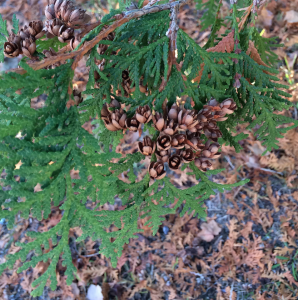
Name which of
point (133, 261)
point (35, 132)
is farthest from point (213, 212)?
point (35, 132)

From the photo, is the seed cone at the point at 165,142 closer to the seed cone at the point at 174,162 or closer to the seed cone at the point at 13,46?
the seed cone at the point at 174,162

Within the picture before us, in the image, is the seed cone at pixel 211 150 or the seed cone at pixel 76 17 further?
the seed cone at pixel 211 150

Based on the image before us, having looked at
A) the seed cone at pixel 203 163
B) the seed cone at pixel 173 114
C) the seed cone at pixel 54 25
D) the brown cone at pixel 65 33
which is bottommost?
the seed cone at pixel 203 163

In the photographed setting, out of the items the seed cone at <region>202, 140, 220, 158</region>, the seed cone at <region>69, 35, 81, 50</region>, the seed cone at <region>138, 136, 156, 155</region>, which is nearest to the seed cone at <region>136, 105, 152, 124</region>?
the seed cone at <region>138, 136, 156, 155</region>

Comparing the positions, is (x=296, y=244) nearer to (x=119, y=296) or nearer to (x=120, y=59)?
(x=119, y=296)

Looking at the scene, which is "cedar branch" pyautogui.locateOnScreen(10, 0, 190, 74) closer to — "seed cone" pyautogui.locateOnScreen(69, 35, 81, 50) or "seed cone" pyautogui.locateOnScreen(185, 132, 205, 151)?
"seed cone" pyautogui.locateOnScreen(69, 35, 81, 50)

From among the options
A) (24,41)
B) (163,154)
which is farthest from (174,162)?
(24,41)

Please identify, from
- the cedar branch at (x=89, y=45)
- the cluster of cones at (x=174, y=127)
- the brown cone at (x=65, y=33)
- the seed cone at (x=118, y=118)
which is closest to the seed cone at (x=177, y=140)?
the cluster of cones at (x=174, y=127)
